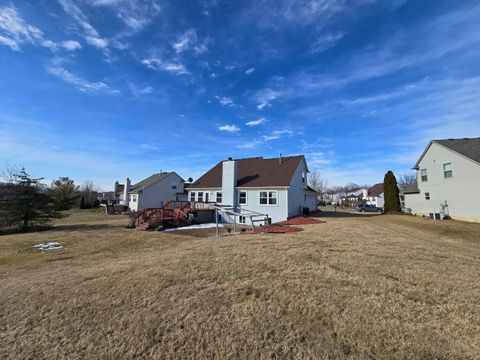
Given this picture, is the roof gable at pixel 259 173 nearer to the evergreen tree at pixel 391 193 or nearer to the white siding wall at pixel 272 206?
the white siding wall at pixel 272 206

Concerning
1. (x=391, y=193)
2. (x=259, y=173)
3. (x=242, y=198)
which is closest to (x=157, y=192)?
(x=242, y=198)

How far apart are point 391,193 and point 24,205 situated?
37.6 m

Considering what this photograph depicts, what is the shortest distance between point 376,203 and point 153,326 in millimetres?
70658

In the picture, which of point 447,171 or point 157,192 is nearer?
point 447,171

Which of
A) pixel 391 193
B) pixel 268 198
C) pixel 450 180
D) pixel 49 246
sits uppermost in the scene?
pixel 450 180

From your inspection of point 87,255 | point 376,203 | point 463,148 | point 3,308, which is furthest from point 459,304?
point 376,203

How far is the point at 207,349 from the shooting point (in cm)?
323

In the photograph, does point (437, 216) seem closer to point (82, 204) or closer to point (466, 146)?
point (466, 146)

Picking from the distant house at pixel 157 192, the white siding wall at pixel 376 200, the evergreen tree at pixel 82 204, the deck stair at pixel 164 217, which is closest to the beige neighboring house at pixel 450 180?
the deck stair at pixel 164 217

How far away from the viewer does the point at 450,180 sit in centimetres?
2197

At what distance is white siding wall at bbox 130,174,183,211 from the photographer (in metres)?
35.8

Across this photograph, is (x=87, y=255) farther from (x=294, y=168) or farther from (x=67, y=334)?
(x=294, y=168)

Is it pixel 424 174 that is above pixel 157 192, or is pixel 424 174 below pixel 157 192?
above

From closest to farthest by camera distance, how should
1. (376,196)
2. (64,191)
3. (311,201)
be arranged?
(311,201) < (64,191) < (376,196)
